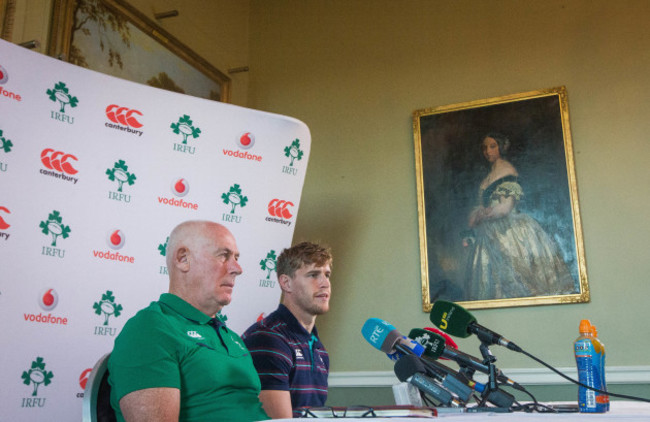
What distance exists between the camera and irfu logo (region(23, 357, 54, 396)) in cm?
288

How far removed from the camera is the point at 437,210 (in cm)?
461

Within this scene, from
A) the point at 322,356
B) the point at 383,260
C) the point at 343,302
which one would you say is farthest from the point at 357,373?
the point at 322,356

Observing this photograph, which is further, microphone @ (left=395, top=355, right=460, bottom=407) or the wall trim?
the wall trim

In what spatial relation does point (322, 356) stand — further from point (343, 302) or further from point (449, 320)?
point (343, 302)

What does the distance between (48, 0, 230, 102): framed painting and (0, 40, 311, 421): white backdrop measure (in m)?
0.53

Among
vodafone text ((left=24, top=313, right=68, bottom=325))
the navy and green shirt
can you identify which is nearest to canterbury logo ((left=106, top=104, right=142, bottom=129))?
vodafone text ((left=24, top=313, right=68, bottom=325))

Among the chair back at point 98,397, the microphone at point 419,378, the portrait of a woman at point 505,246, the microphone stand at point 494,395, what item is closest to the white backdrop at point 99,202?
the chair back at point 98,397

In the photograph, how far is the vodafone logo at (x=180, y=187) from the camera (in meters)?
3.61

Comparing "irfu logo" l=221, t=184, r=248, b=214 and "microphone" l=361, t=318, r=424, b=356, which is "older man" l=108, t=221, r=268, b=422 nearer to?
"microphone" l=361, t=318, r=424, b=356

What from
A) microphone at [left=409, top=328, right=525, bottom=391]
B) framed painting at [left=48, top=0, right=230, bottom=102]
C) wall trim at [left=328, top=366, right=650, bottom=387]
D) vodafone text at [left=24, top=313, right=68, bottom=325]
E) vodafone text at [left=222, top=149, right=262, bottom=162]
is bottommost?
wall trim at [left=328, top=366, right=650, bottom=387]

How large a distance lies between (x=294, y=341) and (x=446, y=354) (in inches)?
34.5

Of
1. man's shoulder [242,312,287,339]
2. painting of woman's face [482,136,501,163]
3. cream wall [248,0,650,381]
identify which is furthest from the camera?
painting of woman's face [482,136,501,163]

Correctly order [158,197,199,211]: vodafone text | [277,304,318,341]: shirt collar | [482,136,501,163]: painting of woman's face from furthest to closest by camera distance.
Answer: [482,136,501,163]: painting of woman's face, [158,197,199,211]: vodafone text, [277,304,318,341]: shirt collar

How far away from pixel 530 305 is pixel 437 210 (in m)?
0.90
